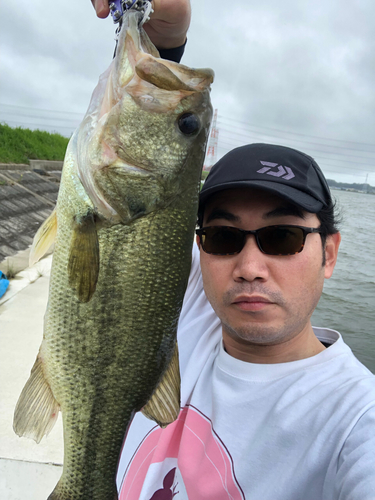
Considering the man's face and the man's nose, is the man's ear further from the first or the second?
the man's nose

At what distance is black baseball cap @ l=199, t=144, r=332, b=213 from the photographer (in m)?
1.52

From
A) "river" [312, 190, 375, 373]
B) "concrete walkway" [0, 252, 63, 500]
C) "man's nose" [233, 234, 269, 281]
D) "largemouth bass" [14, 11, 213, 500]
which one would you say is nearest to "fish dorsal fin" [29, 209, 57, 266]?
"largemouth bass" [14, 11, 213, 500]

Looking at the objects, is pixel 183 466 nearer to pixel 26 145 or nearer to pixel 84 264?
pixel 84 264

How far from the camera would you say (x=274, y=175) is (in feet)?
5.08

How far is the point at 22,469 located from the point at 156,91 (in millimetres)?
2699

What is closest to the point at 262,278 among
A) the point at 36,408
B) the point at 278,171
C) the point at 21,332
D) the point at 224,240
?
the point at 224,240

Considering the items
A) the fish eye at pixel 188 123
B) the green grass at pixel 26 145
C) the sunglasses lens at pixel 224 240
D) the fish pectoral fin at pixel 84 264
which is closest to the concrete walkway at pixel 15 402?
the fish pectoral fin at pixel 84 264

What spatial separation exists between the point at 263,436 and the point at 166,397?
426 mm

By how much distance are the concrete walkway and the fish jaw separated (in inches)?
85.8

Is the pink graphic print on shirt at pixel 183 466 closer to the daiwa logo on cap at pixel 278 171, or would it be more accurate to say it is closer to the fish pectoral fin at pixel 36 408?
the fish pectoral fin at pixel 36 408

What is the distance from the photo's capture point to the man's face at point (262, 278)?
1498 millimetres

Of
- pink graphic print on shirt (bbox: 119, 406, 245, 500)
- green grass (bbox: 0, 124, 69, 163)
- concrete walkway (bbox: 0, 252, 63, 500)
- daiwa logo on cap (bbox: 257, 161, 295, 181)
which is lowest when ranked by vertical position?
concrete walkway (bbox: 0, 252, 63, 500)

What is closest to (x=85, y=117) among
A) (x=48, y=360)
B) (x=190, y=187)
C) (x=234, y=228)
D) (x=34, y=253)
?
(x=190, y=187)

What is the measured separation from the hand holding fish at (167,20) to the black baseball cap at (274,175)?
685mm
